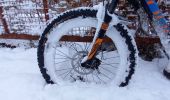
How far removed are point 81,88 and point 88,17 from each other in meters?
0.77

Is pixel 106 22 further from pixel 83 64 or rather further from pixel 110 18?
pixel 83 64

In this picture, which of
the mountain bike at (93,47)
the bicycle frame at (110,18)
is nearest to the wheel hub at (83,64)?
the mountain bike at (93,47)

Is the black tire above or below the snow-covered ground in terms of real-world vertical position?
above

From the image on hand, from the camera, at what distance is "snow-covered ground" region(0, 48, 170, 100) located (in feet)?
9.83

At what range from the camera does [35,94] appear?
308 centimetres

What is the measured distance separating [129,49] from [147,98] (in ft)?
1.71

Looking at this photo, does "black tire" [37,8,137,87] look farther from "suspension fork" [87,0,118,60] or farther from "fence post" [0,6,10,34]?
"fence post" [0,6,10,34]

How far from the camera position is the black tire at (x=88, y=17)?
9.17 ft

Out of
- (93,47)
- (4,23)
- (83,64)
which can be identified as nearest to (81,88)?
(83,64)

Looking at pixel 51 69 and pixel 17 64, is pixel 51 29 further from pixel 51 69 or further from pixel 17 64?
pixel 17 64

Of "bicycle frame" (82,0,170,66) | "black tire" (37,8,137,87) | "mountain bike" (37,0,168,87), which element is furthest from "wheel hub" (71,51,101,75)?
"black tire" (37,8,137,87)

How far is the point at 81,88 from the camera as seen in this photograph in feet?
10.2

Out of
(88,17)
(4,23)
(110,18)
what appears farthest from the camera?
(4,23)

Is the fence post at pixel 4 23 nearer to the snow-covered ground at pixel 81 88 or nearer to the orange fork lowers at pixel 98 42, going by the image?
the snow-covered ground at pixel 81 88
